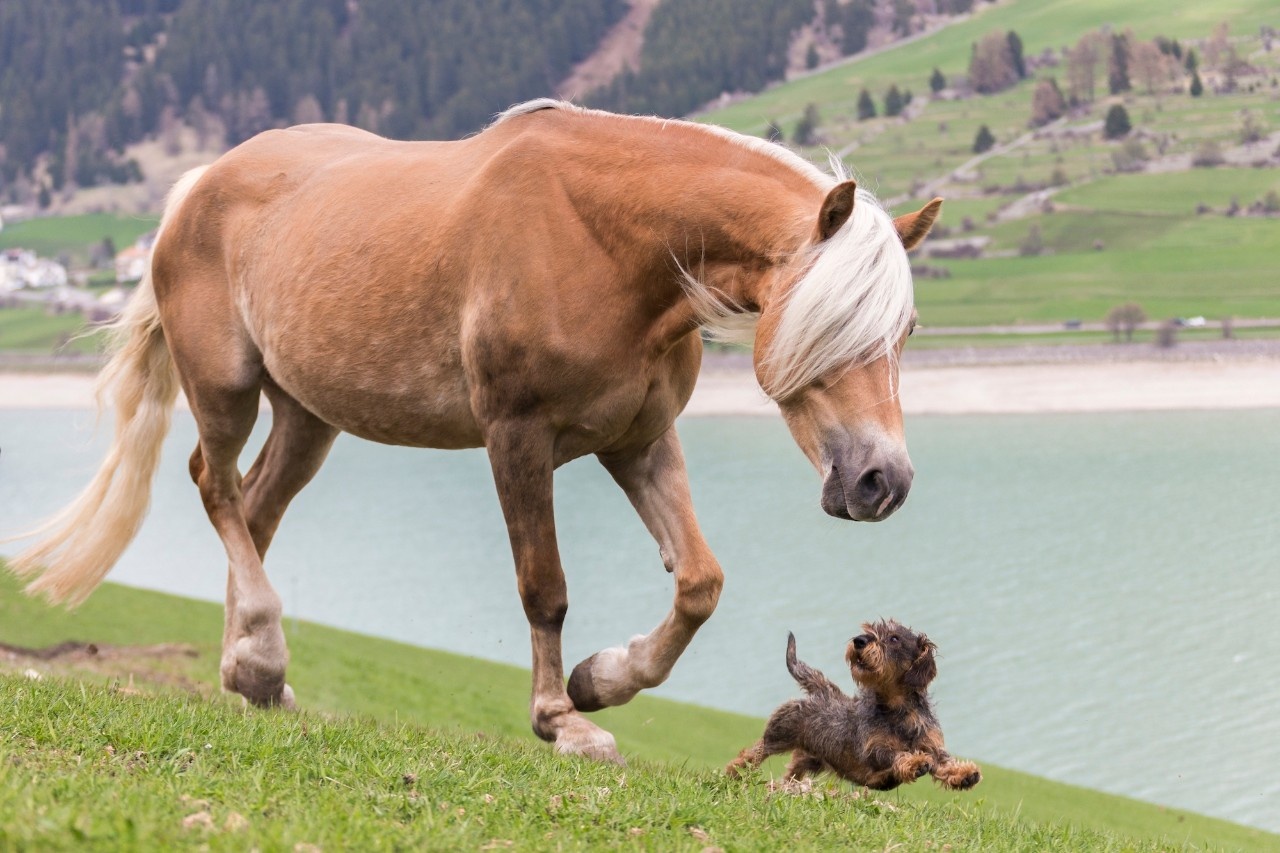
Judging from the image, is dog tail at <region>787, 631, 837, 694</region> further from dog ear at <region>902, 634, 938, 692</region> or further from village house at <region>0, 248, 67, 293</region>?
village house at <region>0, 248, 67, 293</region>

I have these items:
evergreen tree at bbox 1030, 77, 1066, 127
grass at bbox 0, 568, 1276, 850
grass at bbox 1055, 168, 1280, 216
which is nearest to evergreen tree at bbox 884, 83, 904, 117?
Answer: evergreen tree at bbox 1030, 77, 1066, 127

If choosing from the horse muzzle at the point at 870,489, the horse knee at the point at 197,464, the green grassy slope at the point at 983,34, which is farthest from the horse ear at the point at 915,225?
the green grassy slope at the point at 983,34

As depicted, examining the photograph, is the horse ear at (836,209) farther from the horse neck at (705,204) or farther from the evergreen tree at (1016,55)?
the evergreen tree at (1016,55)

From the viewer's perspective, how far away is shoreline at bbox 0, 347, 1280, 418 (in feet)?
253

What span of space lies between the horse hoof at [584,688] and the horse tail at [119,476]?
369 centimetres

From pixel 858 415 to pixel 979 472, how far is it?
58460 millimetres

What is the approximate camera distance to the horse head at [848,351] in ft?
17.5

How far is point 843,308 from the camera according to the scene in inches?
211

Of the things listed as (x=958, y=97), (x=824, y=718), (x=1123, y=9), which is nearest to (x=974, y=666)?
(x=824, y=718)

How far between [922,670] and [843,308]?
1993 mm

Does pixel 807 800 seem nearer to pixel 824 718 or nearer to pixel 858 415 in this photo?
pixel 824 718

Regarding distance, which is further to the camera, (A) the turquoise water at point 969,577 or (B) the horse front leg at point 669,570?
(A) the turquoise water at point 969,577

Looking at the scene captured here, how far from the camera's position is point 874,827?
5.48 m

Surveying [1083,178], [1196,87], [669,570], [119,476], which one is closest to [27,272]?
[1083,178]
